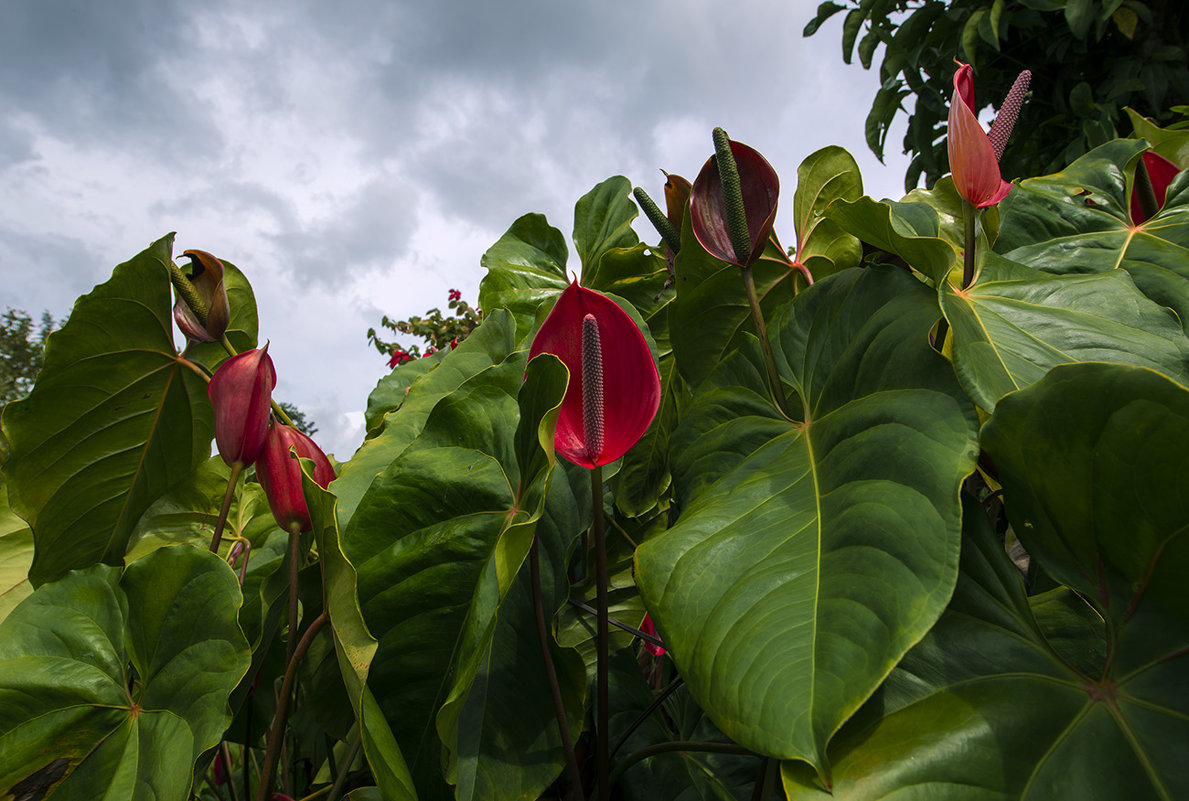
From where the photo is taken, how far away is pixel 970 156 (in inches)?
22.7

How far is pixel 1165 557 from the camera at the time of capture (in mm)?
394

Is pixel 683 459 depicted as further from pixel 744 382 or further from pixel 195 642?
pixel 195 642

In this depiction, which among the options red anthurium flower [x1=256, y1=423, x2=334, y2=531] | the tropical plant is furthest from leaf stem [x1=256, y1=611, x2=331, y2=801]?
red anthurium flower [x1=256, y1=423, x2=334, y2=531]

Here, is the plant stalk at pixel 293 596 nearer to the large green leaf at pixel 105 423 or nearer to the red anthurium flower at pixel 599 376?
Result: the red anthurium flower at pixel 599 376

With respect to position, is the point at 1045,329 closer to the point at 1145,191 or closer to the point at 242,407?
the point at 1145,191

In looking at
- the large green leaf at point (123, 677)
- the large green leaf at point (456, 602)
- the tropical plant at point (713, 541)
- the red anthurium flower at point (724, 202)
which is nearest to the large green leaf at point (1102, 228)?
the tropical plant at point (713, 541)

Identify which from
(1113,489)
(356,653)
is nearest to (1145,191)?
(1113,489)

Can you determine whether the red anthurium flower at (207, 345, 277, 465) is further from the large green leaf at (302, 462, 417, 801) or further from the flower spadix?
the flower spadix

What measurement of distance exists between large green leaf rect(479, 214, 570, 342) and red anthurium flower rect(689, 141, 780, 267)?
2.05 ft

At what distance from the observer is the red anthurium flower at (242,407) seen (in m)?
0.66

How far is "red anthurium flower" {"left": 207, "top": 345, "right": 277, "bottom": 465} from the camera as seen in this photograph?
660 mm

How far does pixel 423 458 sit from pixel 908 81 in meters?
4.08

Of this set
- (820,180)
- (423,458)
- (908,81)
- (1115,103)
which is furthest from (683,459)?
(908,81)

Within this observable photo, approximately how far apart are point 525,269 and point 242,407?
0.78 metres
